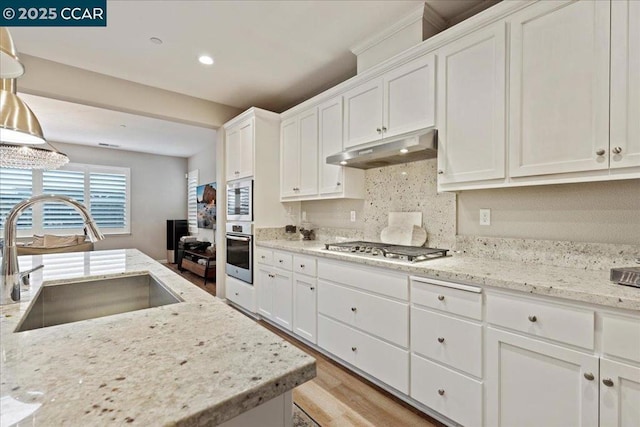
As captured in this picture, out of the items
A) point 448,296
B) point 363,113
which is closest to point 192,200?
point 363,113

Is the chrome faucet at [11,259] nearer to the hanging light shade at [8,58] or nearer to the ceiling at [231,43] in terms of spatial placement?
the hanging light shade at [8,58]

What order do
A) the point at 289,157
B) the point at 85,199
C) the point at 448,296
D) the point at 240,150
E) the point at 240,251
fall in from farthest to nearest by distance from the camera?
the point at 85,199, the point at 240,150, the point at 240,251, the point at 289,157, the point at 448,296

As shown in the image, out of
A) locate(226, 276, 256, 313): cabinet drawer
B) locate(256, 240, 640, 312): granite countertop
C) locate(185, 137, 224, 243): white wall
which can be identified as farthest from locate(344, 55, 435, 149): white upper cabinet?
locate(185, 137, 224, 243): white wall

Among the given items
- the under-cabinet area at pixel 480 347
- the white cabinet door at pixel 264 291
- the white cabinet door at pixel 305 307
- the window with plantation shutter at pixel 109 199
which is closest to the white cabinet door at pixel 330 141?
the under-cabinet area at pixel 480 347

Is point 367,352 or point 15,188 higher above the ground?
point 15,188

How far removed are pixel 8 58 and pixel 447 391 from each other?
2471mm

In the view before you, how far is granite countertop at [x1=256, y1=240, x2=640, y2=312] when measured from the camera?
1189 millimetres

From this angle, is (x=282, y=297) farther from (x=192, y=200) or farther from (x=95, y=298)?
(x=192, y=200)

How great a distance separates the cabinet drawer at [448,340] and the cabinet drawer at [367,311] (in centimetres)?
8

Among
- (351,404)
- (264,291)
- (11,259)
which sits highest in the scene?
(11,259)

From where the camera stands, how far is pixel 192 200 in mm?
7457

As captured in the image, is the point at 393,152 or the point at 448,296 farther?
the point at 393,152

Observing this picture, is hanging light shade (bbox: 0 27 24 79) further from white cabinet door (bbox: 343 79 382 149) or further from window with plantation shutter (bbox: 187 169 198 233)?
window with plantation shutter (bbox: 187 169 198 233)

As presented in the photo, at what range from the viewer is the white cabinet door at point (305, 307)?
8.55 feet
